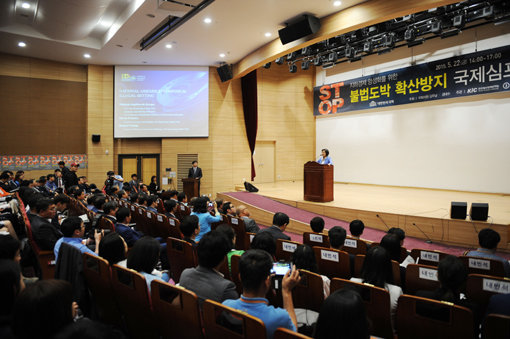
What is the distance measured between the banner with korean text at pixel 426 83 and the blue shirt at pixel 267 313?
8.67 metres

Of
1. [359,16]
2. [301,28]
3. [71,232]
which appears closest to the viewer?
[71,232]

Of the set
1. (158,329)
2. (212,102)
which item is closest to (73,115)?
(212,102)

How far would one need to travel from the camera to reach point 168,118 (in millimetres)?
10805

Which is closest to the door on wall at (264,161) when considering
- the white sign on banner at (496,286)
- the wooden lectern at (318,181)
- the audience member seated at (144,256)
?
the wooden lectern at (318,181)

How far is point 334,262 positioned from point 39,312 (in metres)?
2.29

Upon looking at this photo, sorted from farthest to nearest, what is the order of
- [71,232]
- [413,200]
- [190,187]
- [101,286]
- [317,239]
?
1. [190,187]
2. [413,200]
3. [317,239]
4. [71,232]
5. [101,286]

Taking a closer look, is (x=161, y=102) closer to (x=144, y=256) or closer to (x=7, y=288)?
(x=144, y=256)

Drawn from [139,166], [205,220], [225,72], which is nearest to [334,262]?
[205,220]

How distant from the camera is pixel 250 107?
11.4 metres

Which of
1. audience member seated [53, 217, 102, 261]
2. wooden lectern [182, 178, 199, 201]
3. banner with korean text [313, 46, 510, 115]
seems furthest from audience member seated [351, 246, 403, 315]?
wooden lectern [182, 178, 199, 201]

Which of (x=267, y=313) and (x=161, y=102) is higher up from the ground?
(x=161, y=102)

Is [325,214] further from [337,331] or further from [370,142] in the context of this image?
[337,331]

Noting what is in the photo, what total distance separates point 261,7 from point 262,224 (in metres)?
4.55

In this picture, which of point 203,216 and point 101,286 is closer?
point 101,286
